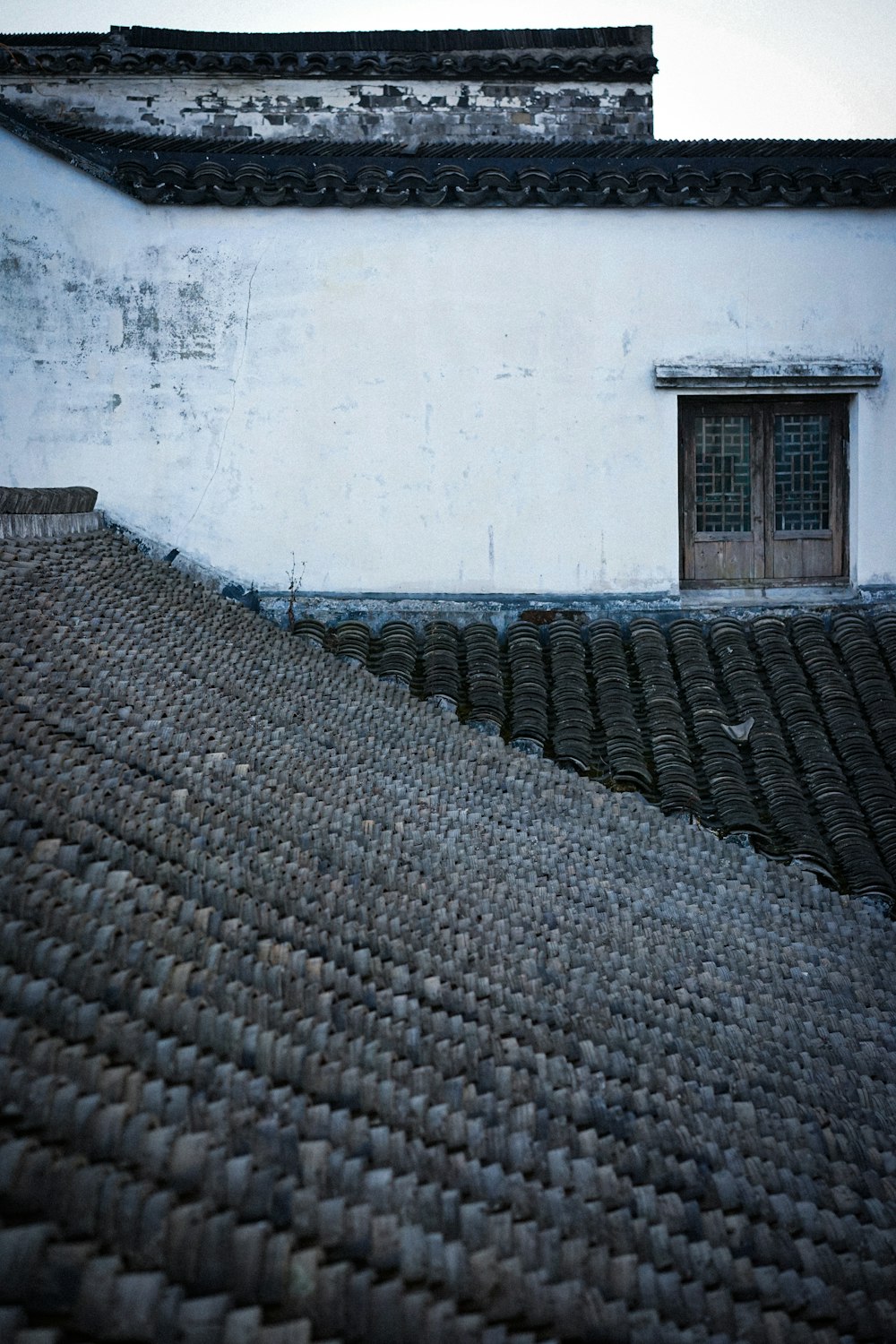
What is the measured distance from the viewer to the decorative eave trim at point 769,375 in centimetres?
865

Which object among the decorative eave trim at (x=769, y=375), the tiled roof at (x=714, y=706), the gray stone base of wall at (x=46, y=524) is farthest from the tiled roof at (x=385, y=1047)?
the decorative eave trim at (x=769, y=375)

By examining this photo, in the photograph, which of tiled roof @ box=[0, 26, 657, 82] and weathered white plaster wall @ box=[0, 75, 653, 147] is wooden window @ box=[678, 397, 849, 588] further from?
tiled roof @ box=[0, 26, 657, 82]

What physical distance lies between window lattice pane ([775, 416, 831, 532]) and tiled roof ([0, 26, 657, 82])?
209 inches

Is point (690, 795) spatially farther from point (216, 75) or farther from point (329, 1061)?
point (216, 75)

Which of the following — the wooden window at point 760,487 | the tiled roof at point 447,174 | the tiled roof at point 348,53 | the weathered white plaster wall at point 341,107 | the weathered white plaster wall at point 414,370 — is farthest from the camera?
the weathered white plaster wall at point 341,107

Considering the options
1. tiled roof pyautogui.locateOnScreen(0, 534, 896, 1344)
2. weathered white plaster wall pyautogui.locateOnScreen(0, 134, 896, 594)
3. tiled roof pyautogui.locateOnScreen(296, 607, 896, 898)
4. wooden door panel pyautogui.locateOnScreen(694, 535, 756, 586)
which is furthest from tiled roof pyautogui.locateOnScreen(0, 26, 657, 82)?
tiled roof pyautogui.locateOnScreen(0, 534, 896, 1344)

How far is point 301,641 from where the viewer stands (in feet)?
24.6

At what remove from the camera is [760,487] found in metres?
8.96

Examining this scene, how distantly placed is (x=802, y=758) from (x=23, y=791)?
492 cm

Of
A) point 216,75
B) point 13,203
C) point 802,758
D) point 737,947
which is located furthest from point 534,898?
point 216,75

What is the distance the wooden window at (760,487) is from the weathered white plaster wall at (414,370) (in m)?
0.23

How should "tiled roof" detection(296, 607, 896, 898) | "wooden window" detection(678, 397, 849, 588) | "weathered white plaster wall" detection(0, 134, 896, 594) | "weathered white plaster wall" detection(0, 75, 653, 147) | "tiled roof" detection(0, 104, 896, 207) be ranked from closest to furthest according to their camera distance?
"tiled roof" detection(296, 607, 896, 898) < "tiled roof" detection(0, 104, 896, 207) < "weathered white plaster wall" detection(0, 134, 896, 594) < "wooden window" detection(678, 397, 849, 588) < "weathered white plaster wall" detection(0, 75, 653, 147)

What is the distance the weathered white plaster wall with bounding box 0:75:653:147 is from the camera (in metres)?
11.4

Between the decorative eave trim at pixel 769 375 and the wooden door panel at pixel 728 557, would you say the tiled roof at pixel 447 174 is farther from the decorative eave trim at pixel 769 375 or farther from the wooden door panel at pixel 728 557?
the wooden door panel at pixel 728 557
